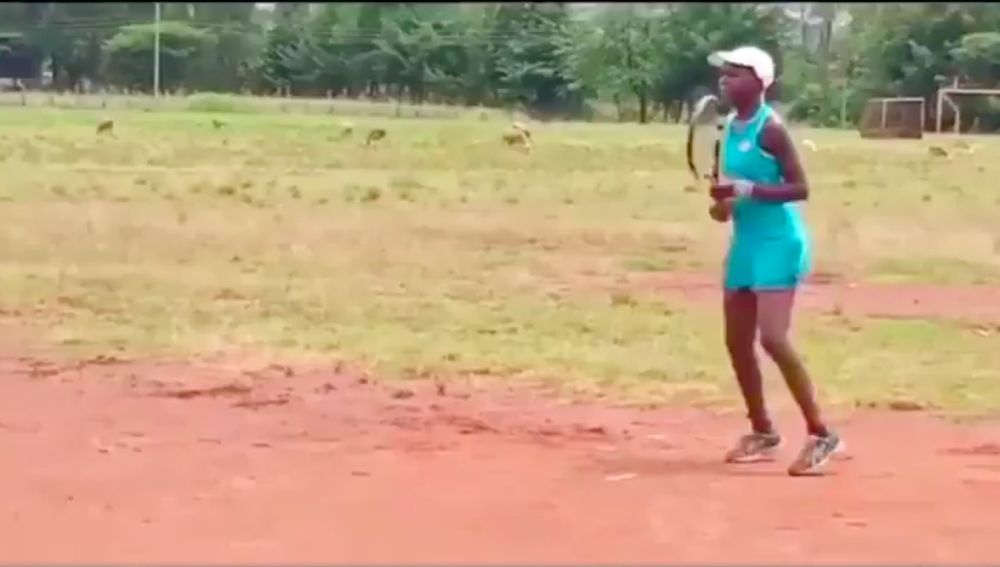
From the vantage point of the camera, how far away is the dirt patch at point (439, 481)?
6078 mm

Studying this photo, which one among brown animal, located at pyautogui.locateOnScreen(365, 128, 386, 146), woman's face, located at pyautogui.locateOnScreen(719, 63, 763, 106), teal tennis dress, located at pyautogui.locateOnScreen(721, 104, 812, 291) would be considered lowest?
brown animal, located at pyautogui.locateOnScreen(365, 128, 386, 146)

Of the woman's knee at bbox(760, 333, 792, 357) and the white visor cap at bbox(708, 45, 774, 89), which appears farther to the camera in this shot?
the woman's knee at bbox(760, 333, 792, 357)

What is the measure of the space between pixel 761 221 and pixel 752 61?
23.3 inches

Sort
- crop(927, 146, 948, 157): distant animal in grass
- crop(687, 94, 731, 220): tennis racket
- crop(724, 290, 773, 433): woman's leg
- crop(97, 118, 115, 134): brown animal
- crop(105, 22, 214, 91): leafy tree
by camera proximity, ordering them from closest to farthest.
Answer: crop(105, 22, 214, 91): leafy tree, crop(724, 290, 773, 433): woman's leg, crop(687, 94, 731, 220): tennis racket, crop(97, 118, 115, 134): brown animal, crop(927, 146, 948, 157): distant animal in grass

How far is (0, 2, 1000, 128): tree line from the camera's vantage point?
397 centimetres

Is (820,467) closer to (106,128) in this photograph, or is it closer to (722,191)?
(722,191)

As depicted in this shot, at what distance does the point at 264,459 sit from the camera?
7.74 metres

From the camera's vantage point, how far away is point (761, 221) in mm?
7355

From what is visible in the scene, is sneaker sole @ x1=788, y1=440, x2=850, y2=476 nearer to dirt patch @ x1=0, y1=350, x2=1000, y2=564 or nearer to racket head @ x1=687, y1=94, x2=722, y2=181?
dirt patch @ x1=0, y1=350, x2=1000, y2=564

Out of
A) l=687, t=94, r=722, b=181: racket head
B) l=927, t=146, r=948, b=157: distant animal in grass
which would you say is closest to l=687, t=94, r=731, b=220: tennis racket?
l=687, t=94, r=722, b=181: racket head

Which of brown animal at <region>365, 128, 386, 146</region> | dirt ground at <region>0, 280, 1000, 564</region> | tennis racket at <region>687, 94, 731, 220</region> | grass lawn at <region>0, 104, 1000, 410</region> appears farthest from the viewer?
brown animal at <region>365, 128, 386, 146</region>

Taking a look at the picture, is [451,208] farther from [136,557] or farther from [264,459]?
[136,557]

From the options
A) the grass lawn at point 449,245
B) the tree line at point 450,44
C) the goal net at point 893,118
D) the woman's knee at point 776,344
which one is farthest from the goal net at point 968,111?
the woman's knee at point 776,344

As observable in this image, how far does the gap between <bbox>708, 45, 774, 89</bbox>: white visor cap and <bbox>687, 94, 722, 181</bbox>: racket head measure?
1.83 feet
